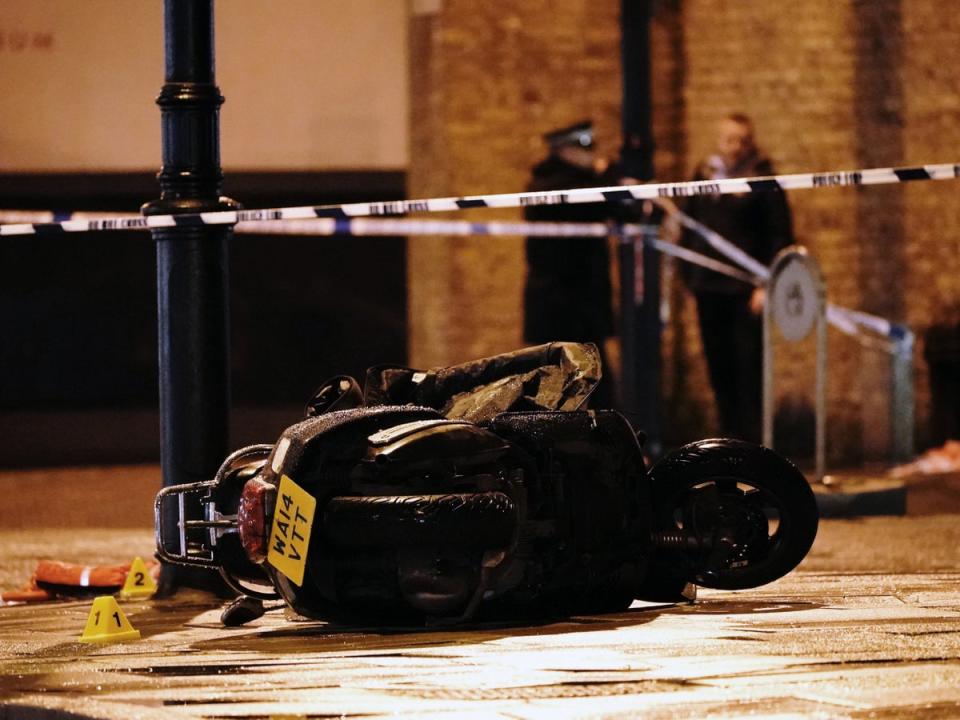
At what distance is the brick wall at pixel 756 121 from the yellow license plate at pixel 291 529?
26.4ft

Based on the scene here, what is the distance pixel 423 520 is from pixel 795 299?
562cm

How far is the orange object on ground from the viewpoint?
7188 millimetres

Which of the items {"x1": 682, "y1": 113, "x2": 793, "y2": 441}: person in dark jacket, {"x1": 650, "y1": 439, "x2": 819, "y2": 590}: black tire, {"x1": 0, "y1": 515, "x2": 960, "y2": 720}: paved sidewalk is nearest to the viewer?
{"x1": 0, "y1": 515, "x2": 960, "y2": 720}: paved sidewalk

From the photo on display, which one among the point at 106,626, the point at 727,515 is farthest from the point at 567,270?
the point at 106,626

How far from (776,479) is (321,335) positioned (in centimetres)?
839

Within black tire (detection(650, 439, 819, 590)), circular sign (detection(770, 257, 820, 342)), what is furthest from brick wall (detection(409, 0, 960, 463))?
black tire (detection(650, 439, 819, 590))

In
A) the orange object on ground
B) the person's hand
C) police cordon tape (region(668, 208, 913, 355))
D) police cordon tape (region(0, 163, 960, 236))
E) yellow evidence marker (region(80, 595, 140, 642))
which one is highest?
the person's hand

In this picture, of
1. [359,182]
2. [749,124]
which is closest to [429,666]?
[749,124]

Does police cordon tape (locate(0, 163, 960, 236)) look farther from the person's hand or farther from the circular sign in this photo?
the person's hand

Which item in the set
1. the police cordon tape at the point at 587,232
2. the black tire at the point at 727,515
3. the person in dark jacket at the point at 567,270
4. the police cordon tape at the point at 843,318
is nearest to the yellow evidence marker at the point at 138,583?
the black tire at the point at 727,515

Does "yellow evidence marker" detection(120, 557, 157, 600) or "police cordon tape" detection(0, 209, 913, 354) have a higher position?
"police cordon tape" detection(0, 209, 913, 354)

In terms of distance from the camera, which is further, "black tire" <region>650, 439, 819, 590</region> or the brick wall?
the brick wall

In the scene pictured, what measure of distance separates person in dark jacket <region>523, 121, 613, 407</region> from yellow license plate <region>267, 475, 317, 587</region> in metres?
7.48

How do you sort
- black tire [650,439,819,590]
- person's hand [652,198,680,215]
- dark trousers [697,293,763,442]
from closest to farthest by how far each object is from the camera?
1. black tire [650,439,819,590]
2. dark trousers [697,293,763,442]
3. person's hand [652,198,680,215]
